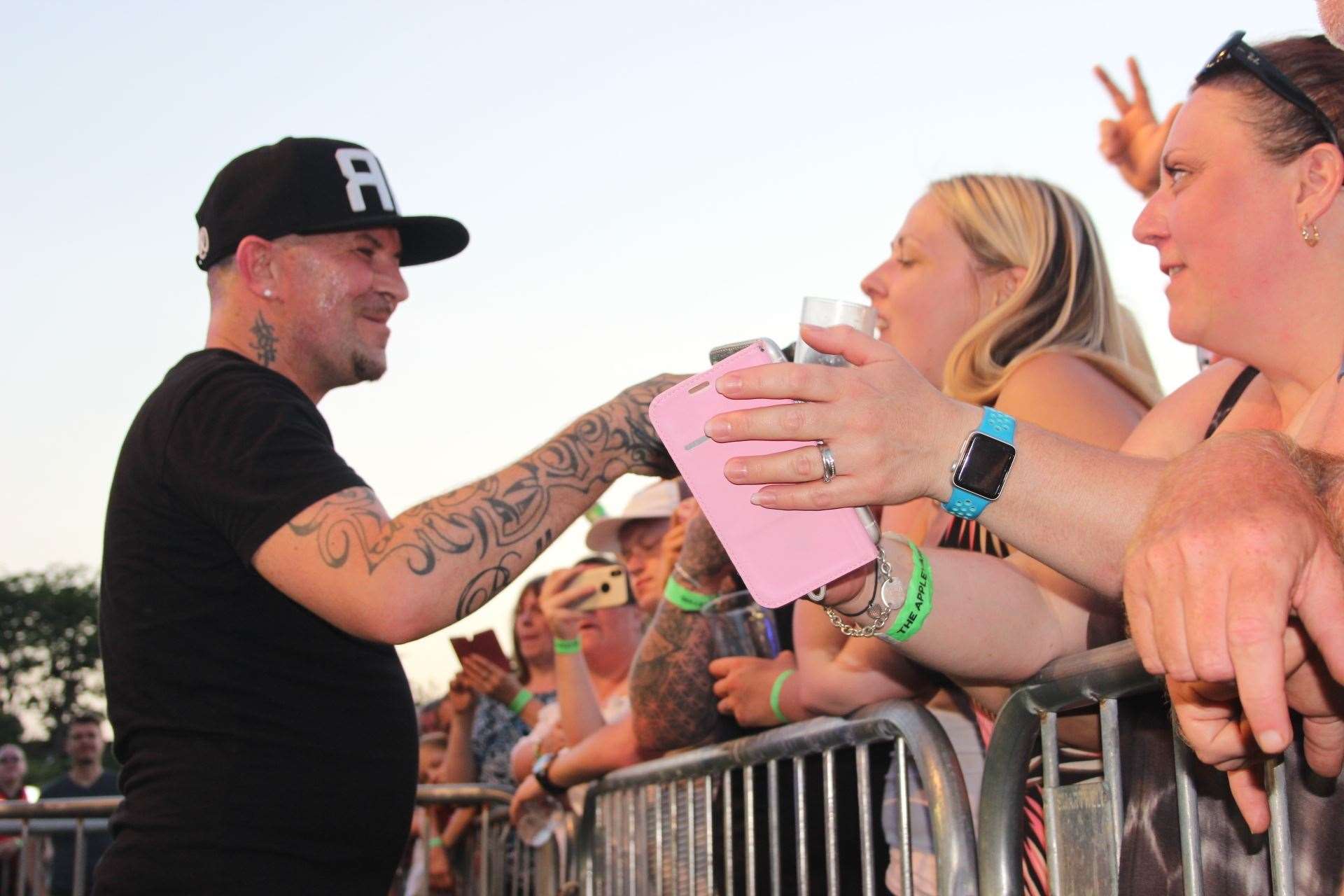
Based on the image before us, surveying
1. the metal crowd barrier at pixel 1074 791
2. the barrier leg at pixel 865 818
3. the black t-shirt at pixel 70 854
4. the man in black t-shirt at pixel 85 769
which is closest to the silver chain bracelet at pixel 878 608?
the metal crowd barrier at pixel 1074 791

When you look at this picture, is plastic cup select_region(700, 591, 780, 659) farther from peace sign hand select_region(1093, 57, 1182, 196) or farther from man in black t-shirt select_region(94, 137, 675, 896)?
peace sign hand select_region(1093, 57, 1182, 196)

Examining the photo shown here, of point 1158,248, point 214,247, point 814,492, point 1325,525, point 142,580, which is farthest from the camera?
point 214,247

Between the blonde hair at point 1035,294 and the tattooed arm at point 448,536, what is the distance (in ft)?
2.58

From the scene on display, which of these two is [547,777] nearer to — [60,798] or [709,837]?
[709,837]

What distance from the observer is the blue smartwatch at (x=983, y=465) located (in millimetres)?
1759

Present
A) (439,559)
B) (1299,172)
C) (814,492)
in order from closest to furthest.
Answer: (814,492)
(1299,172)
(439,559)

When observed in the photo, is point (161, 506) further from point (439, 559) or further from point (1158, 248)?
point (1158, 248)

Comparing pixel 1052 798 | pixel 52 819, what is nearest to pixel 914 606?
pixel 1052 798

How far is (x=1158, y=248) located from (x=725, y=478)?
1008mm

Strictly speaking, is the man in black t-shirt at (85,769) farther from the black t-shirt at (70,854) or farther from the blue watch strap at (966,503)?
the blue watch strap at (966,503)

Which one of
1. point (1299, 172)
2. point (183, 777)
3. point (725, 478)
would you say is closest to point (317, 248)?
point (183, 777)

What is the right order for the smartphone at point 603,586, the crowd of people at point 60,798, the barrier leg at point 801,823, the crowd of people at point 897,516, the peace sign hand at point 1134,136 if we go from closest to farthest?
the crowd of people at point 897,516 → the barrier leg at point 801,823 → the peace sign hand at point 1134,136 → the smartphone at point 603,586 → the crowd of people at point 60,798

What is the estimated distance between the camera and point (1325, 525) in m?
1.23

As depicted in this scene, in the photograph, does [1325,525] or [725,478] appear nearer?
[1325,525]
